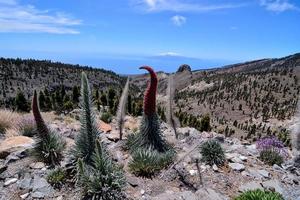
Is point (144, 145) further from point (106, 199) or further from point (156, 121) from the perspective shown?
point (106, 199)

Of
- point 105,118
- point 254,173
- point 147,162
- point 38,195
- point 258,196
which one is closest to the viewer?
point 258,196

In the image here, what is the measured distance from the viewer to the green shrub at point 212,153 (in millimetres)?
8383

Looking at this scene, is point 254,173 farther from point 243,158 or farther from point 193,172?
point 193,172

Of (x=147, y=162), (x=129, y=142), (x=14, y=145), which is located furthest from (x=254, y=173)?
(x=14, y=145)

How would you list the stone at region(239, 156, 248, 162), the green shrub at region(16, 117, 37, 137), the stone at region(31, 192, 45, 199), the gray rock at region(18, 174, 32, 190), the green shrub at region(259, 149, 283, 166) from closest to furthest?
1. the stone at region(31, 192, 45, 199)
2. the gray rock at region(18, 174, 32, 190)
3. the stone at region(239, 156, 248, 162)
4. the green shrub at region(259, 149, 283, 166)
5. the green shrub at region(16, 117, 37, 137)

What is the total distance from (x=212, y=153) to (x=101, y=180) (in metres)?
3.00

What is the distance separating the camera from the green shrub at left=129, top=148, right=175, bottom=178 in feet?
25.3

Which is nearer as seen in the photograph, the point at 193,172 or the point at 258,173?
the point at 193,172

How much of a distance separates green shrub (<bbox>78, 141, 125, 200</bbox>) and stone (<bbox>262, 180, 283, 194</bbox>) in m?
3.02

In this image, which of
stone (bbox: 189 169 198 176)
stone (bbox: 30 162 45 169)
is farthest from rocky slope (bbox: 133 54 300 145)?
stone (bbox: 30 162 45 169)

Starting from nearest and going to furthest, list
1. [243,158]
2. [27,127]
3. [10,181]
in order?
[10,181]
[243,158]
[27,127]

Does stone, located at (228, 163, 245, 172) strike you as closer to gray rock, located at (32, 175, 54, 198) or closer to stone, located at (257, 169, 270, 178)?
stone, located at (257, 169, 270, 178)

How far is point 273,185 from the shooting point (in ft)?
25.5

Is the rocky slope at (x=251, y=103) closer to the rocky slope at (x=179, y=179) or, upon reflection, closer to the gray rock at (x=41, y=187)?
the rocky slope at (x=179, y=179)
